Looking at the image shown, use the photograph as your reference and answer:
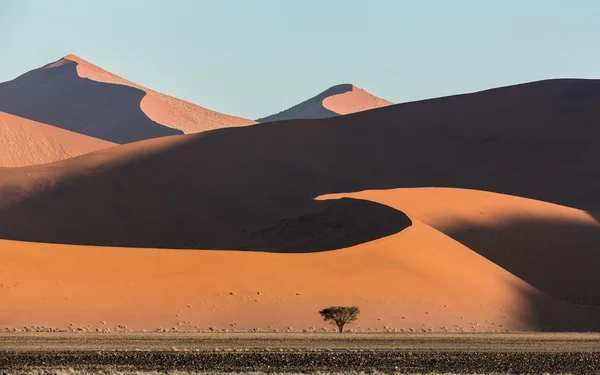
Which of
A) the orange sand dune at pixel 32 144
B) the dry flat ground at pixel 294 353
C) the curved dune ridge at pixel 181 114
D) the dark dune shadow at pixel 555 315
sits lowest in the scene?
the dark dune shadow at pixel 555 315

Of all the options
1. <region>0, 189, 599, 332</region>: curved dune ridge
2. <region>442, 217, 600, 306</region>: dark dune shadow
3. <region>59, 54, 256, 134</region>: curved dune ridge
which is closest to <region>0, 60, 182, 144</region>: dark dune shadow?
<region>59, 54, 256, 134</region>: curved dune ridge

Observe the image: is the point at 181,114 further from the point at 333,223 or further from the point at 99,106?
the point at 333,223

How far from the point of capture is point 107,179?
2940 inches

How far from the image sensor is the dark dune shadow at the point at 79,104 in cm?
16200

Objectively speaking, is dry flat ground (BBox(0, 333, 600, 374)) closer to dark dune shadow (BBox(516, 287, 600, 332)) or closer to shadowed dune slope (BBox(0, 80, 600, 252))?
dark dune shadow (BBox(516, 287, 600, 332))

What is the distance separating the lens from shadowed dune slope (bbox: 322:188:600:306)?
156 feet

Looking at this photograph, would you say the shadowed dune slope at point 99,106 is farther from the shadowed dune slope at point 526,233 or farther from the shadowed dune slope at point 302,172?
the shadowed dune slope at point 526,233

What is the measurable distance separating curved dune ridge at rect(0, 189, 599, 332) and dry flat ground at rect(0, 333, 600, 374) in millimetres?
3992

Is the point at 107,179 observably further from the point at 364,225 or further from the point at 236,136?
the point at 364,225

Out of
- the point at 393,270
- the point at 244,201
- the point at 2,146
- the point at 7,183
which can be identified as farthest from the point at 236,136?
the point at 393,270

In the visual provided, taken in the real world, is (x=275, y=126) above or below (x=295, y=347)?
above

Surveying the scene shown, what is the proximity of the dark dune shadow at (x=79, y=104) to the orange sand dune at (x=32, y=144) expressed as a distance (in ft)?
155

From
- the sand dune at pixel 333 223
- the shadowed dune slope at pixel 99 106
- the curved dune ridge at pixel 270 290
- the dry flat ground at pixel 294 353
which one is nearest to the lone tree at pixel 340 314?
the curved dune ridge at pixel 270 290

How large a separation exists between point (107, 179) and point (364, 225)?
1171 inches
